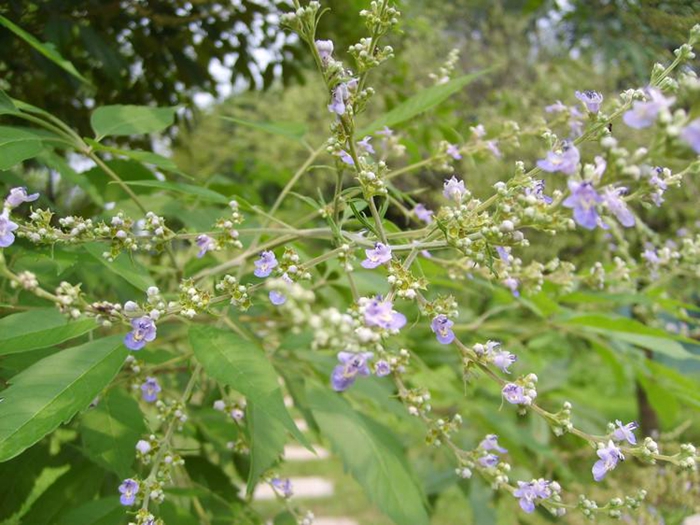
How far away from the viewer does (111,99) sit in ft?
8.92

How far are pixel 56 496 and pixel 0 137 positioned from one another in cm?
85

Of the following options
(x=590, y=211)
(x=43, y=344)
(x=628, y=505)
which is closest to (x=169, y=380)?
(x=43, y=344)

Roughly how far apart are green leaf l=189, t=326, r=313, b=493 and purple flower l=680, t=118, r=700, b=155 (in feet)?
2.40

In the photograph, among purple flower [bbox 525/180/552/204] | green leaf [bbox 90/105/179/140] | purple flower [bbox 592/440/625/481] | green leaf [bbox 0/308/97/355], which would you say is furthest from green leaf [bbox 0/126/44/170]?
A: purple flower [bbox 592/440/625/481]

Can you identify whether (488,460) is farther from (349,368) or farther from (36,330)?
(36,330)

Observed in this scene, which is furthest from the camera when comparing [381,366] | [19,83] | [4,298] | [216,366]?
[19,83]

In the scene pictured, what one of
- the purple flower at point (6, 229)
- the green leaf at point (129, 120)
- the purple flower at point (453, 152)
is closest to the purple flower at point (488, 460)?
the purple flower at point (453, 152)

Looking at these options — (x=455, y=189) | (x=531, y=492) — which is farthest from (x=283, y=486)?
(x=455, y=189)

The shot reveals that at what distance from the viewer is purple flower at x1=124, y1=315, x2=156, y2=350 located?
1.12 metres

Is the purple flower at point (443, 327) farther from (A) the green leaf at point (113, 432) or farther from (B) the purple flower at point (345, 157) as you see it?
(A) the green leaf at point (113, 432)

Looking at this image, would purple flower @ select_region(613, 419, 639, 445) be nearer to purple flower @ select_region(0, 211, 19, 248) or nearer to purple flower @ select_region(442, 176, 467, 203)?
purple flower @ select_region(442, 176, 467, 203)

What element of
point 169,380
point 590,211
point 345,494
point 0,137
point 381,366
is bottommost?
point 345,494

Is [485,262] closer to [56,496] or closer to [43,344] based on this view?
[43,344]

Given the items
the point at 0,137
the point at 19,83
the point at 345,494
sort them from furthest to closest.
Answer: the point at 345,494 → the point at 19,83 → the point at 0,137
